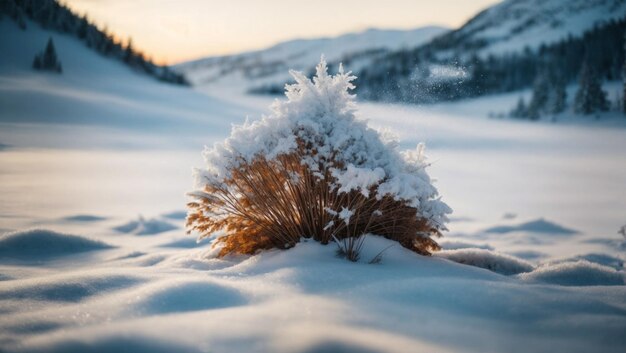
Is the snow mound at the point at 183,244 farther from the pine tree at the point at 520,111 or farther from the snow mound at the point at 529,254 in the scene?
the pine tree at the point at 520,111

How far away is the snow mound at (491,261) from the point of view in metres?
3.66

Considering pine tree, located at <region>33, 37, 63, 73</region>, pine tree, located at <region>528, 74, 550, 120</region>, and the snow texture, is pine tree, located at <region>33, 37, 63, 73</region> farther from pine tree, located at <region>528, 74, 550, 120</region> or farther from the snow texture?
pine tree, located at <region>528, 74, 550, 120</region>

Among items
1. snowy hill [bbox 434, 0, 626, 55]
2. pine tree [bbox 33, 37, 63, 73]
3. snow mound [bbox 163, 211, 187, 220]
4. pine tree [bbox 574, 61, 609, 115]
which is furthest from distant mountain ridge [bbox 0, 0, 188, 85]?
snowy hill [bbox 434, 0, 626, 55]

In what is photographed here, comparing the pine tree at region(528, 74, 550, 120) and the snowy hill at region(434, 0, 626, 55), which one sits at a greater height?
the snowy hill at region(434, 0, 626, 55)

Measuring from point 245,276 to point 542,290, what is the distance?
1.76 meters

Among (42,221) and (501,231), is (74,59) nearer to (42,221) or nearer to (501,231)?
(42,221)

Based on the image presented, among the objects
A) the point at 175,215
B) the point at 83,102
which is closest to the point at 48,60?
the point at 83,102

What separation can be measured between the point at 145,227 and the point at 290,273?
4199mm

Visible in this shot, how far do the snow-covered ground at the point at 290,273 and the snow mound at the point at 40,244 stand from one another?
2 centimetres

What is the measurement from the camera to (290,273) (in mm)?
2637

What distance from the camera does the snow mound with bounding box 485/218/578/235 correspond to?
6.28m

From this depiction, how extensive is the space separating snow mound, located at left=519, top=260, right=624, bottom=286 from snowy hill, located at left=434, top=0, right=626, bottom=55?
8605cm

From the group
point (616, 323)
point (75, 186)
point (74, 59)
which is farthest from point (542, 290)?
point (74, 59)

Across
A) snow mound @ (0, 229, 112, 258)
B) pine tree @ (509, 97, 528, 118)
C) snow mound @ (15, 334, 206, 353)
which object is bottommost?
snow mound @ (0, 229, 112, 258)
